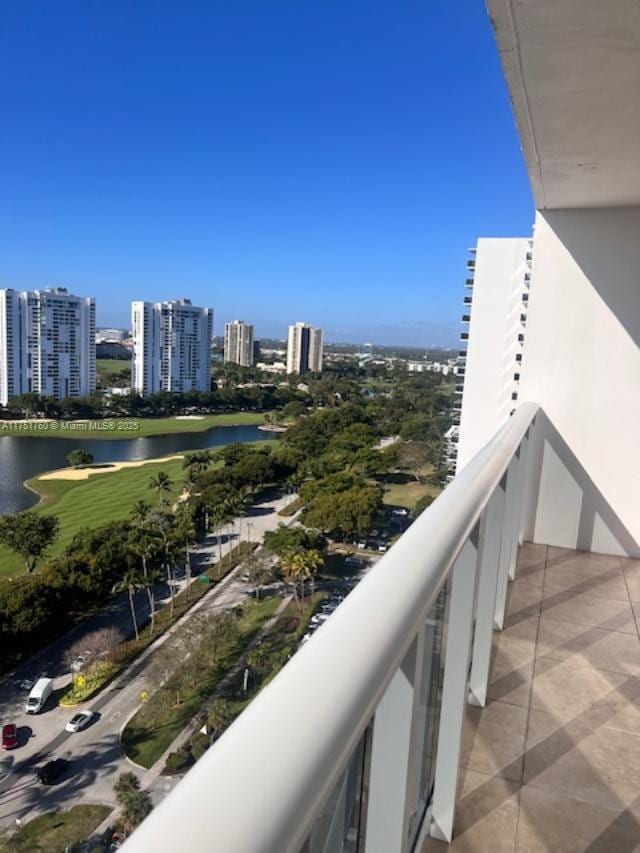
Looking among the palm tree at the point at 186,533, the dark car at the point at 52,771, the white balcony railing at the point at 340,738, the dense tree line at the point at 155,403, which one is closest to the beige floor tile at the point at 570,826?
the white balcony railing at the point at 340,738

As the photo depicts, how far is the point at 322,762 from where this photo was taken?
28cm

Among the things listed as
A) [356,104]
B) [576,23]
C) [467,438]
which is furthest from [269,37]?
[576,23]

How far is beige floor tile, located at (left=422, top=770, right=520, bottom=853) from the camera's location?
107 centimetres

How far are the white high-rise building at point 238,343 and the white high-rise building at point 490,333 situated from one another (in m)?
65.6

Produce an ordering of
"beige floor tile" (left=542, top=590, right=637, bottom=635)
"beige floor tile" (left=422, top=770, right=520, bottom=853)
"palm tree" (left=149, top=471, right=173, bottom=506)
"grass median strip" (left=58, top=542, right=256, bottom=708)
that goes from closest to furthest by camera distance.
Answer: "beige floor tile" (left=422, top=770, right=520, bottom=853) → "beige floor tile" (left=542, top=590, right=637, bottom=635) → "grass median strip" (left=58, top=542, right=256, bottom=708) → "palm tree" (left=149, top=471, right=173, bottom=506)

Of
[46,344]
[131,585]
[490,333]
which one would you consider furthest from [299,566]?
[46,344]

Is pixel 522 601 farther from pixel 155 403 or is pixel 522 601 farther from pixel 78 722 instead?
pixel 155 403

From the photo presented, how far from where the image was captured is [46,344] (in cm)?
4356

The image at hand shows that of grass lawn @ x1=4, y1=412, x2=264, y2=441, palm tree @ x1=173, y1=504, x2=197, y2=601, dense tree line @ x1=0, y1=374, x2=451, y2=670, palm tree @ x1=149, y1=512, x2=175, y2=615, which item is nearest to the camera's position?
dense tree line @ x1=0, y1=374, x2=451, y2=670

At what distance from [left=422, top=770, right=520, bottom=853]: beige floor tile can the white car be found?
1275 centimetres

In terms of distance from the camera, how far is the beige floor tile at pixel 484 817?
1066 mm

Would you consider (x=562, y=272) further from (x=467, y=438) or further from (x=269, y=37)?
(x=269, y=37)

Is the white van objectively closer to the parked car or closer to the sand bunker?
the parked car

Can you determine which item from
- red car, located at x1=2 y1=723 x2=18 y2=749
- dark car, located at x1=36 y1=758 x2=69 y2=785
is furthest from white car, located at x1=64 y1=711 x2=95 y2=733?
red car, located at x1=2 y1=723 x2=18 y2=749
